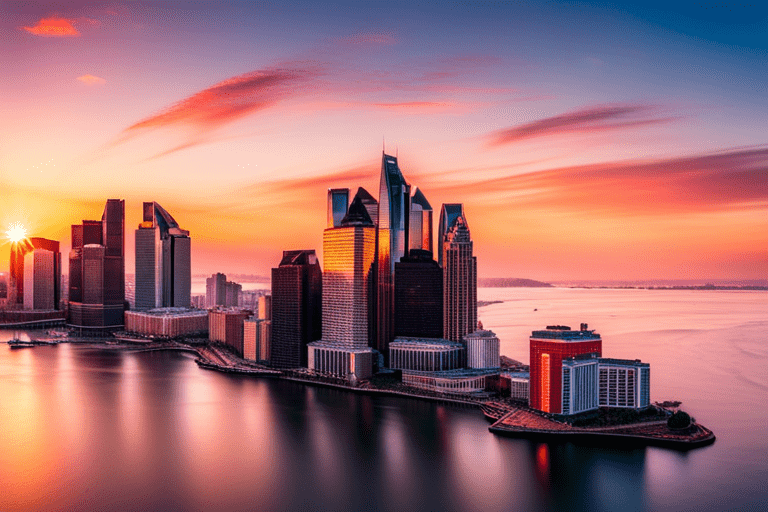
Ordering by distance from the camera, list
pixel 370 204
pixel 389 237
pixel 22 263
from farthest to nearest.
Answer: pixel 22 263 → pixel 370 204 → pixel 389 237

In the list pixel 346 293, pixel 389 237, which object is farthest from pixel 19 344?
pixel 389 237

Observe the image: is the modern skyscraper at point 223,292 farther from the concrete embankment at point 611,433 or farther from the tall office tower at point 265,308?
the concrete embankment at point 611,433

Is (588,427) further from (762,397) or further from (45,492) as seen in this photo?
(45,492)

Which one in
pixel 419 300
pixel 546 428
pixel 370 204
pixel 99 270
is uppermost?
pixel 370 204

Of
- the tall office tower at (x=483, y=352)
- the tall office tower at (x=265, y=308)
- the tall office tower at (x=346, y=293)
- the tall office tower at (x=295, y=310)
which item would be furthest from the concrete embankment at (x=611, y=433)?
the tall office tower at (x=265, y=308)

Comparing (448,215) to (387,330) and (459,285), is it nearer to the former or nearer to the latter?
(459,285)

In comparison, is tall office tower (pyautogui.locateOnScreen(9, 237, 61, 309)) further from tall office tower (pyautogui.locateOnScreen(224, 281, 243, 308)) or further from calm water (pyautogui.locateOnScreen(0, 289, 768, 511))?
calm water (pyautogui.locateOnScreen(0, 289, 768, 511))

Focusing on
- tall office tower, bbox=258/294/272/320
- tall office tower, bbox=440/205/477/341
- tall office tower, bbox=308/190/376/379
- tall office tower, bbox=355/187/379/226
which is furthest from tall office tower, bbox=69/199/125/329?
tall office tower, bbox=440/205/477/341
